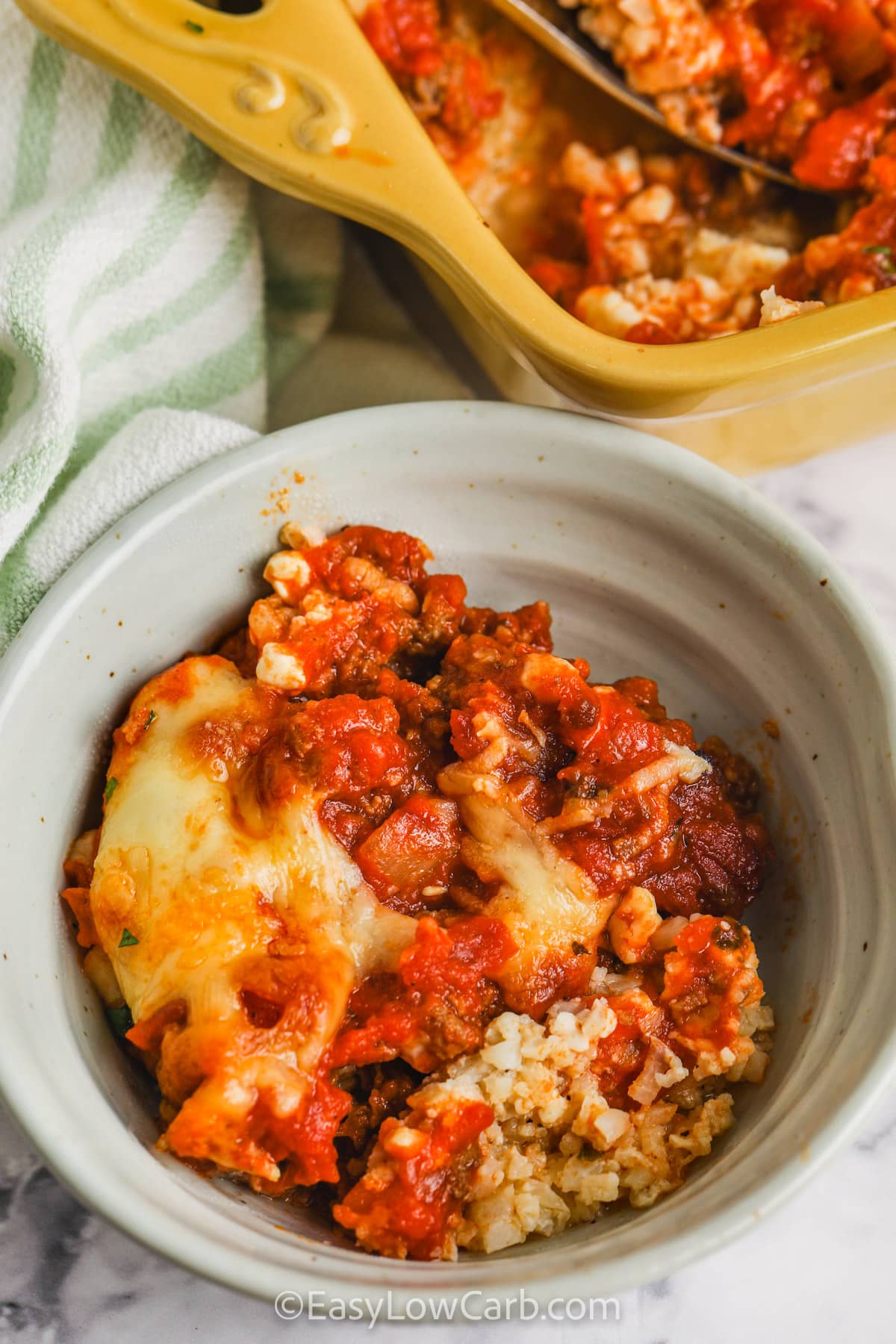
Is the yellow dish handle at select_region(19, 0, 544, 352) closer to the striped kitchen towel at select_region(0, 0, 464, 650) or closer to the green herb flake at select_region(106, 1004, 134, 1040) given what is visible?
the striped kitchen towel at select_region(0, 0, 464, 650)

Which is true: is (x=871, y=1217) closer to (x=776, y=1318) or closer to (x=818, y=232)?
(x=776, y=1318)

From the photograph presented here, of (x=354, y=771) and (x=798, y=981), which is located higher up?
(x=354, y=771)

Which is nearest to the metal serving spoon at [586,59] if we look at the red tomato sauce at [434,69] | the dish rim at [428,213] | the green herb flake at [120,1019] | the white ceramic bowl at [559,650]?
the red tomato sauce at [434,69]

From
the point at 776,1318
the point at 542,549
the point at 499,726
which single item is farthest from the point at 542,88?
the point at 776,1318

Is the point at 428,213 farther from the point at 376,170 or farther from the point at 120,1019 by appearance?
the point at 120,1019

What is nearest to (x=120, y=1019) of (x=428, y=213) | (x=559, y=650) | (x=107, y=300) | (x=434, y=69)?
(x=559, y=650)

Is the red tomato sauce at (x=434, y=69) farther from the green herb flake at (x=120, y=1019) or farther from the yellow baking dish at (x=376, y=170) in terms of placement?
the green herb flake at (x=120, y=1019)

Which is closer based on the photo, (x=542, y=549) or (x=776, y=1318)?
(x=776, y=1318)
